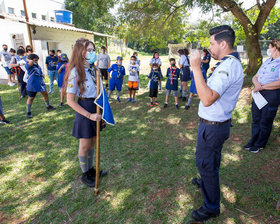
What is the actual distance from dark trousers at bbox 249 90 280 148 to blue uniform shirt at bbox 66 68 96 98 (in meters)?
3.20

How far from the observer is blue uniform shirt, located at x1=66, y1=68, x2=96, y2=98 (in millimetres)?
2490

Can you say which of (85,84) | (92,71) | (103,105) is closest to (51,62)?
(92,71)

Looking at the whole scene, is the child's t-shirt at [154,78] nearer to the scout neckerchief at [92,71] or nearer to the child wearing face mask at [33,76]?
the child wearing face mask at [33,76]

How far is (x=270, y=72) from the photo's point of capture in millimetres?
3447

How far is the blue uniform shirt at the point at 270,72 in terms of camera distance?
11.0 ft

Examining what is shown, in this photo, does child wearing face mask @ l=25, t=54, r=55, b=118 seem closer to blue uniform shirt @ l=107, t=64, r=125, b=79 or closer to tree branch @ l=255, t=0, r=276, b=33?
blue uniform shirt @ l=107, t=64, r=125, b=79

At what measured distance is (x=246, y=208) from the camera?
2680mm

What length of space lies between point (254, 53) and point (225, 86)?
7.82m

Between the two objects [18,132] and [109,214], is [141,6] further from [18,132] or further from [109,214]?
A: [109,214]

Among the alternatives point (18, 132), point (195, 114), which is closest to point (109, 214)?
point (18, 132)

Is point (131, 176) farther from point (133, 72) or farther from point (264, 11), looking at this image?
point (264, 11)

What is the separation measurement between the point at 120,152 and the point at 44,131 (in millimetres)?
2440

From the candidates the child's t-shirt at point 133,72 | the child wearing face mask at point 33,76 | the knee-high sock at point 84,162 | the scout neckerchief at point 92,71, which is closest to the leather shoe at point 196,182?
the knee-high sock at point 84,162

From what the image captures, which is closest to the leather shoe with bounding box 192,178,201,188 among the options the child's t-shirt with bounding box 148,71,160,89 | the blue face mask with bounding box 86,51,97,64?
the blue face mask with bounding box 86,51,97,64
